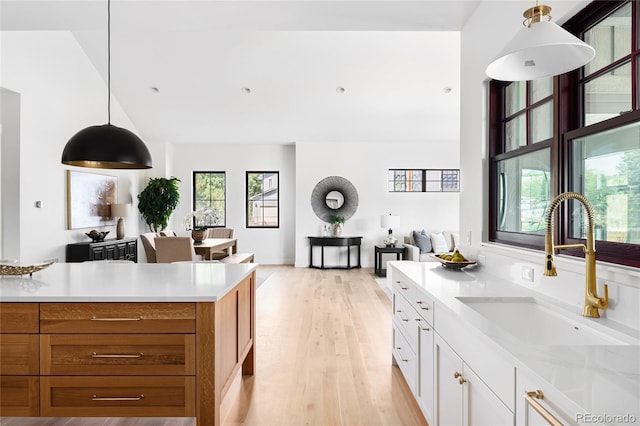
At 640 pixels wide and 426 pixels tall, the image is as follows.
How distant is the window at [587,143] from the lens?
1.57 m

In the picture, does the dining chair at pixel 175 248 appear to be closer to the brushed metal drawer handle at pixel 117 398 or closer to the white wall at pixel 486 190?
the brushed metal drawer handle at pixel 117 398

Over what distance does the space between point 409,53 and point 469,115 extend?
3.12 m

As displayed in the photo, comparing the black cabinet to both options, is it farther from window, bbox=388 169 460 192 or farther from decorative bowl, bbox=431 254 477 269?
decorative bowl, bbox=431 254 477 269

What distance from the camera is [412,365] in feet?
7.97

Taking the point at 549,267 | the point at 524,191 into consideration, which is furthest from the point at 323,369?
the point at 549,267

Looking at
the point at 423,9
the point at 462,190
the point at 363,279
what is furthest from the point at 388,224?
the point at 423,9

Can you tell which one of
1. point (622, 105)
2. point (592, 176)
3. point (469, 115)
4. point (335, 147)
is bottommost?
point (592, 176)

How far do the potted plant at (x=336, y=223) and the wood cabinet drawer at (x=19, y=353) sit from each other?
251 inches

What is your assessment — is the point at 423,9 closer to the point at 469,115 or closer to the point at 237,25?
the point at 469,115

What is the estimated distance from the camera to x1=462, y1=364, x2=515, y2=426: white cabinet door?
1213mm

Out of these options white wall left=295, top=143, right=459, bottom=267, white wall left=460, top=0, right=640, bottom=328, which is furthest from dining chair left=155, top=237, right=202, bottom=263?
white wall left=460, top=0, right=640, bottom=328

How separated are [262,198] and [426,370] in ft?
23.1

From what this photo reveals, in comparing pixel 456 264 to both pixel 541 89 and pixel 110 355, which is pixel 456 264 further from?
pixel 110 355

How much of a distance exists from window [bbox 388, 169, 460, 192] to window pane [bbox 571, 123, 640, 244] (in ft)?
21.0
